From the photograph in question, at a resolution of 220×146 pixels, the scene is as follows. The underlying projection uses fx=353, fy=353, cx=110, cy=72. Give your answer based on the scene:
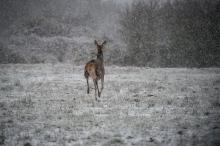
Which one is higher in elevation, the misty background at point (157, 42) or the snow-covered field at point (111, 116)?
the misty background at point (157, 42)

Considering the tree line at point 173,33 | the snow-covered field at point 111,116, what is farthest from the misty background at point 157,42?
the snow-covered field at point 111,116

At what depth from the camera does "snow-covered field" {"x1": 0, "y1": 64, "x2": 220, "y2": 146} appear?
7.35 m

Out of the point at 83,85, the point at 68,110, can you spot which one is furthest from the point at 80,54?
the point at 68,110

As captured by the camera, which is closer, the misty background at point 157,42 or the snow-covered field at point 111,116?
the snow-covered field at point 111,116

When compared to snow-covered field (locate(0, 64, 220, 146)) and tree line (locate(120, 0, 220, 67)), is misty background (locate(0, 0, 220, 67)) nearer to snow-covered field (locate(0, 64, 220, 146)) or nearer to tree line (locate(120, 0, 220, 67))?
tree line (locate(120, 0, 220, 67))

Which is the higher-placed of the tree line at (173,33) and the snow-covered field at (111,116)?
the tree line at (173,33)

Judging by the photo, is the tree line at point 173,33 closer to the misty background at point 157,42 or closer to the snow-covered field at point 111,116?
the misty background at point 157,42

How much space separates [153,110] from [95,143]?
378cm

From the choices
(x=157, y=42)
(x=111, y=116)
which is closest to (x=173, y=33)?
(x=157, y=42)

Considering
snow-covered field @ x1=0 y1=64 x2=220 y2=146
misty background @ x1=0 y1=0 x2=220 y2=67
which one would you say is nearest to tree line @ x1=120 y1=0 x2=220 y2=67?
misty background @ x1=0 y1=0 x2=220 y2=67

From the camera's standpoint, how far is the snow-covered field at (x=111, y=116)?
7352 mm

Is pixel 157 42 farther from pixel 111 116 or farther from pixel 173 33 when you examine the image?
pixel 111 116

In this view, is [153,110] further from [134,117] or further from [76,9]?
[76,9]

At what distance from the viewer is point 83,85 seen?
1656cm
